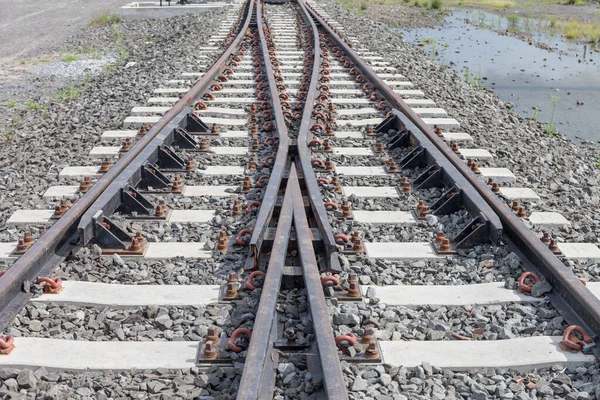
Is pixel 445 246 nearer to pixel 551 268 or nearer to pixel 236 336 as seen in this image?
pixel 551 268

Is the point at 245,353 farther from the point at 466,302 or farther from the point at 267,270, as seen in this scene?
the point at 466,302

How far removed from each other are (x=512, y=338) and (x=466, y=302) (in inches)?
15.2

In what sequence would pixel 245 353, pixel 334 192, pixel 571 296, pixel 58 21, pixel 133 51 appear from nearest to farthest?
pixel 245 353 → pixel 571 296 → pixel 334 192 → pixel 133 51 → pixel 58 21

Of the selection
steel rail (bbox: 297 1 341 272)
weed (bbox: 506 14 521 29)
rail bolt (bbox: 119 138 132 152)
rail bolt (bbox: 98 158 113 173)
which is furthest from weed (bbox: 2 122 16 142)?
weed (bbox: 506 14 521 29)

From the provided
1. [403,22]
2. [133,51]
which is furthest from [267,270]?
[403,22]

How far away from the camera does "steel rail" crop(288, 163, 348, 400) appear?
2.81 meters

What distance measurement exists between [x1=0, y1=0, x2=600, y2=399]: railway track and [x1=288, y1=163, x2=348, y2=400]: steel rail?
11mm

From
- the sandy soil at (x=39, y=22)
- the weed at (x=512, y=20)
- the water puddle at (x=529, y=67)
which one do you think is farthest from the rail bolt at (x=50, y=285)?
the weed at (x=512, y=20)

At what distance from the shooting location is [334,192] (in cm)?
544

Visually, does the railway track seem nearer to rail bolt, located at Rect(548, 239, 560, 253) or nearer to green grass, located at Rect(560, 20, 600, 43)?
rail bolt, located at Rect(548, 239, 560, 253)

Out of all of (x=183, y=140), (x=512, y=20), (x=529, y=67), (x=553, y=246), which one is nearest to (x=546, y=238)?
(x=553, y=246)

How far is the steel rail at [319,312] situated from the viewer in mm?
2807

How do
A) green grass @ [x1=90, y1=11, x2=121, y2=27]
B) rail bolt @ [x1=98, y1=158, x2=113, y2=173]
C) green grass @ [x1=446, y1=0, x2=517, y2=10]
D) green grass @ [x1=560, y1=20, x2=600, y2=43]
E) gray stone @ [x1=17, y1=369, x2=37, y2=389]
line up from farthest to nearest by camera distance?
green grass @ [x1=446, y1=0, x2=517, y2=10]
green grass @ [x1=560, y1=20, x2=600, y2=43]
green grass @ [x1=90, y1=11, x2=121, y2=27]
rail bolt @ [x1=98, y1=158, x2=113, y2=173]
gray stone @ [x1=17, y1=369, x2=37, y2=389]

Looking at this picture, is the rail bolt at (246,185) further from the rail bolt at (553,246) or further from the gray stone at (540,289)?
the gray stone at (540,289)
